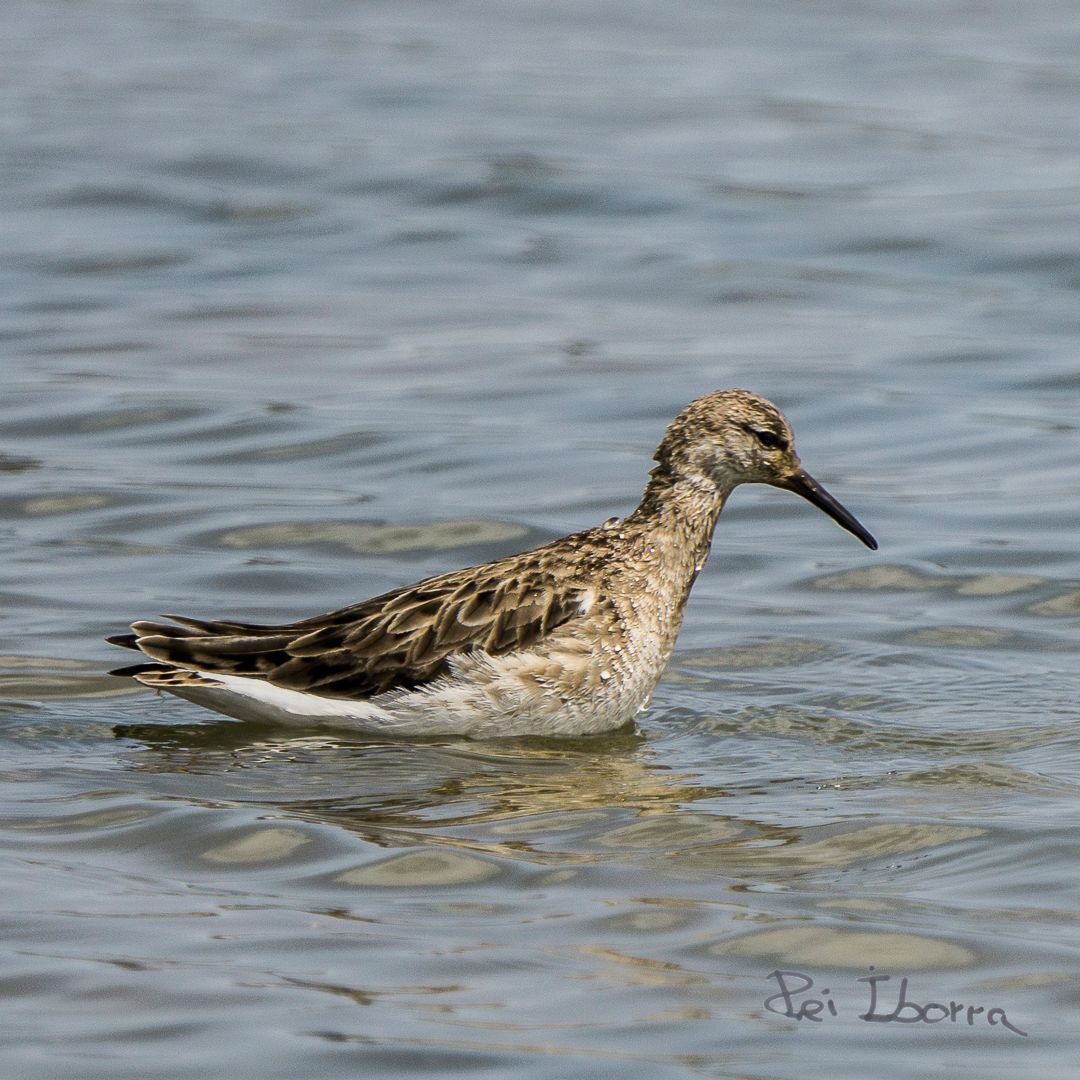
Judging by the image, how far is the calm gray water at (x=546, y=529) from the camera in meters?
7.12

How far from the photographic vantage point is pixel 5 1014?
6.85 m

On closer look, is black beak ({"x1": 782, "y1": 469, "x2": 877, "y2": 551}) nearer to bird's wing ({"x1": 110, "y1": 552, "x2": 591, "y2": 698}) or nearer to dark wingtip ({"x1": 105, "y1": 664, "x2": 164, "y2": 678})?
bird's wing ({"x1": 110, "y1": 552, "x2": 591, "y2": 698})

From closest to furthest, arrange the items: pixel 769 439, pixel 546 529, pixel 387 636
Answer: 1. pixel 387 636
2. pixel 769 439
3. pixel 546 529

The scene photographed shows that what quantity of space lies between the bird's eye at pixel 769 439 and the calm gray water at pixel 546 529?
110cm

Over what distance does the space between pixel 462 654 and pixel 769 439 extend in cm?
186

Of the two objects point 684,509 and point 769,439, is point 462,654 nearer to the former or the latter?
point 684,509

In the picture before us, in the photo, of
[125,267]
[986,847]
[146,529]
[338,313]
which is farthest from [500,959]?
[125,267]

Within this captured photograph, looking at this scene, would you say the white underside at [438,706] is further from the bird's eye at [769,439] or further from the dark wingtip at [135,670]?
the bird's eye at [769,439]

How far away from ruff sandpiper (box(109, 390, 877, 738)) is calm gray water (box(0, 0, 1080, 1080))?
0.20 metres

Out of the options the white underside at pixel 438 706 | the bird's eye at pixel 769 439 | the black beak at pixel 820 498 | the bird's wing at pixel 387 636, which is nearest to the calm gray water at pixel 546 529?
the white underside at pixel 438 706

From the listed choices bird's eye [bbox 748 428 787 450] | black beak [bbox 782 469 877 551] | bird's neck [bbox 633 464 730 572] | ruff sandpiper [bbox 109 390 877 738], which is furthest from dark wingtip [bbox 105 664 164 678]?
black beak [bbox 782 469 877 551]

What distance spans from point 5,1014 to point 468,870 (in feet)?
6.21

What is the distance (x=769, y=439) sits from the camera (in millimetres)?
10891

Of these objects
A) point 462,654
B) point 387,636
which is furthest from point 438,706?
point 387,636
